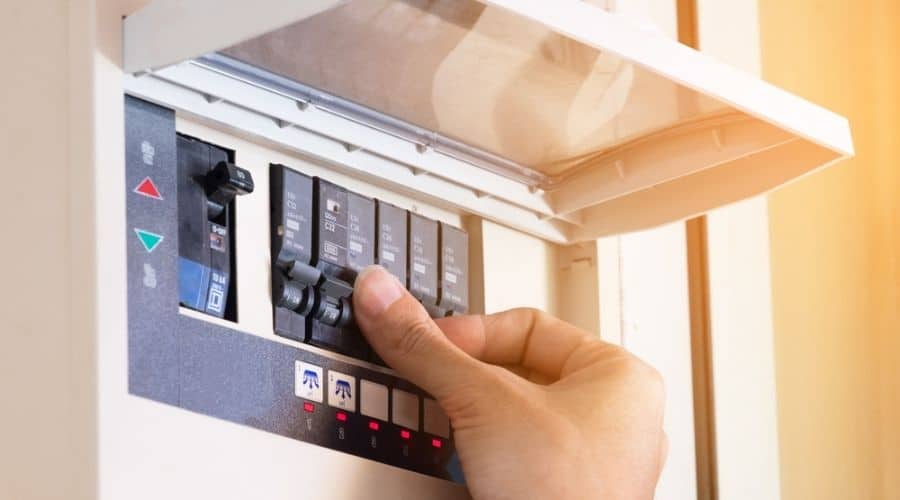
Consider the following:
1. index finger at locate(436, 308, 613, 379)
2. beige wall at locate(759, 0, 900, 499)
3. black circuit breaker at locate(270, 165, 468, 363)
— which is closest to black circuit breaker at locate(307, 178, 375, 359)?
black circuit breaker at locate(270, 165, 468, 363)

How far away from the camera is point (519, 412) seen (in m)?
0.82

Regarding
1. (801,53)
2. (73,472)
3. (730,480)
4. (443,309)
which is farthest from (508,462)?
(801,53)

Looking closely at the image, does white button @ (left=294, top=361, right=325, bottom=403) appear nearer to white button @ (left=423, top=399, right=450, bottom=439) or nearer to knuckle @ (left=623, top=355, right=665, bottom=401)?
white button @ (left=423, top=399, right=450, bottom=439)

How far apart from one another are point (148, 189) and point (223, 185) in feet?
0.17

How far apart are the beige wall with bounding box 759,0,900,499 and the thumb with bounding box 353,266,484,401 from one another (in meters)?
0.56

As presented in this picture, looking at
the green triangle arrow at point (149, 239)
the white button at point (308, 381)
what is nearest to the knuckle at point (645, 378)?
the white button at point (308, 381)

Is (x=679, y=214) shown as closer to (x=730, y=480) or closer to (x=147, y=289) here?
(x=730, y=480)

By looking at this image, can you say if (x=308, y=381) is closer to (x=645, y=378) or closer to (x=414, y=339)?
(x=414, y=339)

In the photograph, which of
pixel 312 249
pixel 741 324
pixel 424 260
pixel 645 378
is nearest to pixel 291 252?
pixel 312 249

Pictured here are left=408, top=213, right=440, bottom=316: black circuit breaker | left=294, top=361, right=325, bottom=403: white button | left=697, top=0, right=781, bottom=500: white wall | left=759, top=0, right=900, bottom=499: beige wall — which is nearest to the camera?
left=294, top=361, right=325, bottom=403: white button

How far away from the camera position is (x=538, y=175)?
101 centimetres

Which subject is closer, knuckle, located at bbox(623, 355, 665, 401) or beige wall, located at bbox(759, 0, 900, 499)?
knuckle, located at bbox(623, 355, 665, 401)

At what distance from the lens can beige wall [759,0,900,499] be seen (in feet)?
4.36

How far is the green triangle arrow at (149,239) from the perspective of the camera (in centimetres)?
71
